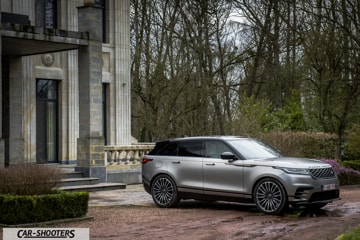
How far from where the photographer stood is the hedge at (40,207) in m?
13.6

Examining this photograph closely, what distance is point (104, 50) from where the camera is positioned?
28.0m

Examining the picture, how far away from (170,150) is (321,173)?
392 cm

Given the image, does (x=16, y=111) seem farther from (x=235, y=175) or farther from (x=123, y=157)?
(x=235, y=175)

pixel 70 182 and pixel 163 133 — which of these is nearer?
pixel 70 182

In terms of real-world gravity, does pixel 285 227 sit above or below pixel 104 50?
below

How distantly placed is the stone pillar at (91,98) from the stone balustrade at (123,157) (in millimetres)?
1587

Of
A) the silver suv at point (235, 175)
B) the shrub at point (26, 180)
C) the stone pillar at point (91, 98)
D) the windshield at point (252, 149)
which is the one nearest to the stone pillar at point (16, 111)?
the stone pillar at point (91, 98)

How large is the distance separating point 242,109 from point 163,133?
345 inches

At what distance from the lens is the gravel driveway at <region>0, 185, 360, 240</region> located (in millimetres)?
12641

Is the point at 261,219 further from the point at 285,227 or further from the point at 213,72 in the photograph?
the point at 213,72

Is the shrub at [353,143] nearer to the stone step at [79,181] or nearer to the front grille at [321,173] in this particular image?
the stone step at [79,181]

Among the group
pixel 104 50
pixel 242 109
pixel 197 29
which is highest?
pixel 197 29

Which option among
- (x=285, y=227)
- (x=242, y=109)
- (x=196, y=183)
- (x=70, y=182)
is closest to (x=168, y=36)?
(x=242, y=109)

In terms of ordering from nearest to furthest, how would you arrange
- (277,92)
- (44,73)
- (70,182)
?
1. (70,182)
2. (44,73)
3. (277,92)
